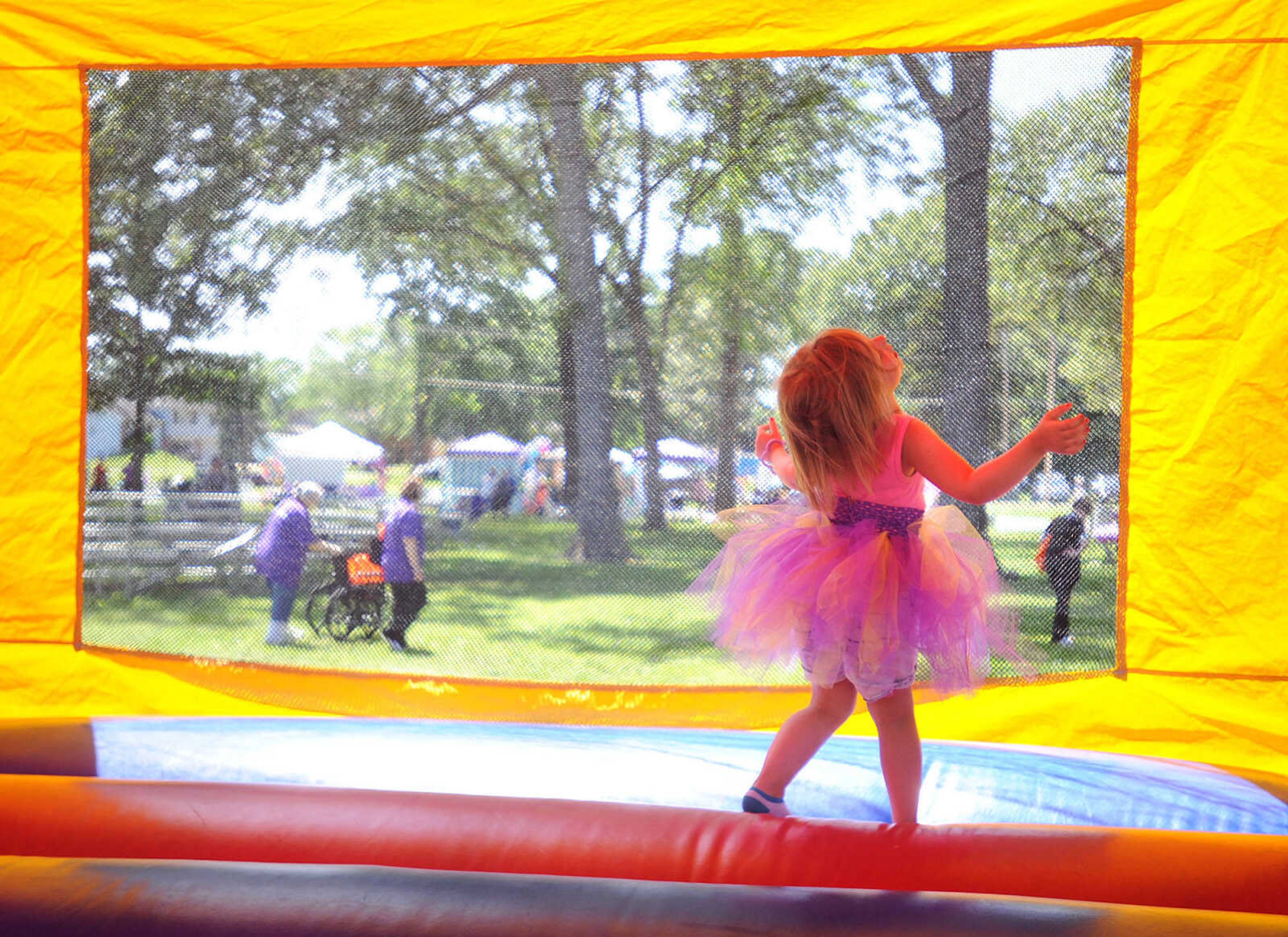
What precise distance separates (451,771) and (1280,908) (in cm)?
128

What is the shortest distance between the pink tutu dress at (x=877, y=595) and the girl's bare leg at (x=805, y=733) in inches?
1.5

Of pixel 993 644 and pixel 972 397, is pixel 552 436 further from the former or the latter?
pixel 993 644

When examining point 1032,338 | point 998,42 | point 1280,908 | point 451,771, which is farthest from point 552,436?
point 1280,908

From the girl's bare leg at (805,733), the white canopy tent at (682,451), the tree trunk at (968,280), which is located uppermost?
the tree trunk at (968,280)

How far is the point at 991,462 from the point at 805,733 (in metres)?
0.51

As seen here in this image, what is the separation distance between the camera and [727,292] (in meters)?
2.50

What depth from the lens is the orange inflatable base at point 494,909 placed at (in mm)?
1241

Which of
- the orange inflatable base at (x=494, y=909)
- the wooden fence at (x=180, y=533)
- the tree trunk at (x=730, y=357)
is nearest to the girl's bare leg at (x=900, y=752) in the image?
the orange inflatable base at (x=494, y=909)

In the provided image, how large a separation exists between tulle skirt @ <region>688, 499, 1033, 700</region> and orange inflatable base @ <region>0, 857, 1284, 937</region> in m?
0.46

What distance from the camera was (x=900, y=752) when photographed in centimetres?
174

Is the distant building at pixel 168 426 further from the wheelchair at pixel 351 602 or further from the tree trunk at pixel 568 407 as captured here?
the tree trunk at pixel 568 407

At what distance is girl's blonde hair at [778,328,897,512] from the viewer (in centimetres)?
183

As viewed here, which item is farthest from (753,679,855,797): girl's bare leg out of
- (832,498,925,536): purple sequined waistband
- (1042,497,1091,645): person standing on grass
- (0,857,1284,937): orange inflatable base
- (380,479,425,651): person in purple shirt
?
(380,479,425,651): person in purple shirt

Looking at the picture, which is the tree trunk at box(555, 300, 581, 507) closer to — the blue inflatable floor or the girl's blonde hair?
the blue inflatable floor
